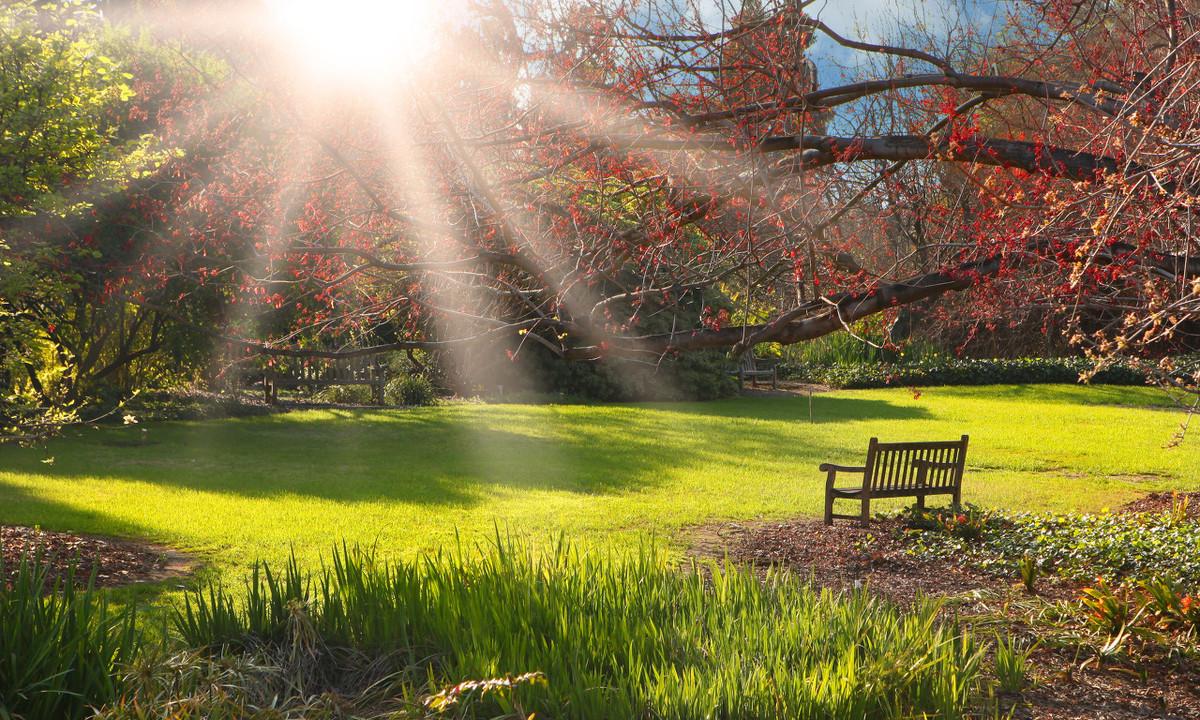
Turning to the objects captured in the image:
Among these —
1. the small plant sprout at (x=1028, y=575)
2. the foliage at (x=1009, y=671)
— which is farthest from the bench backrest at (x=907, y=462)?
the foliage at (x=1009, y=671)

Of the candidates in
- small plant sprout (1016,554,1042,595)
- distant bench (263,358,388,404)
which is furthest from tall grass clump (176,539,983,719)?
distant bench (263,358,388,404)

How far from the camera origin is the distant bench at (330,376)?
2116 cm

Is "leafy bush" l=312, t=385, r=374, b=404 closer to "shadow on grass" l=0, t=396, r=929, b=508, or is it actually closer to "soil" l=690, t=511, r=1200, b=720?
"shadow on grass" l=0, t=396, r=929, b=508

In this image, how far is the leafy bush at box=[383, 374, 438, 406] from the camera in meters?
21.5

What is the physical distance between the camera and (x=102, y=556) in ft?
24.2

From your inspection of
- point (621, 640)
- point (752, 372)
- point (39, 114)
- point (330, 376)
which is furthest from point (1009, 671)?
point (752, 372)

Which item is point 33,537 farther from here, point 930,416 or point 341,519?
point 930,416

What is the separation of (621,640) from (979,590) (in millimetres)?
3627

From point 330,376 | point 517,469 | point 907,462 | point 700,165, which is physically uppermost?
point 700,165

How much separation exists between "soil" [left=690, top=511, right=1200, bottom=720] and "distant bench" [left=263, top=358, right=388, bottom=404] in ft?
46.2

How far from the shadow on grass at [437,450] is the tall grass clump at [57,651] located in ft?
18.4

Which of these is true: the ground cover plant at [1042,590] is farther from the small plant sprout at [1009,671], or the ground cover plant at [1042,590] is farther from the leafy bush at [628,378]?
the leafy bush at [628,378]

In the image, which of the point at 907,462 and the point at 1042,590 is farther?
the point at 907,462

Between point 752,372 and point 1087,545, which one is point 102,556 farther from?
point 752,372
